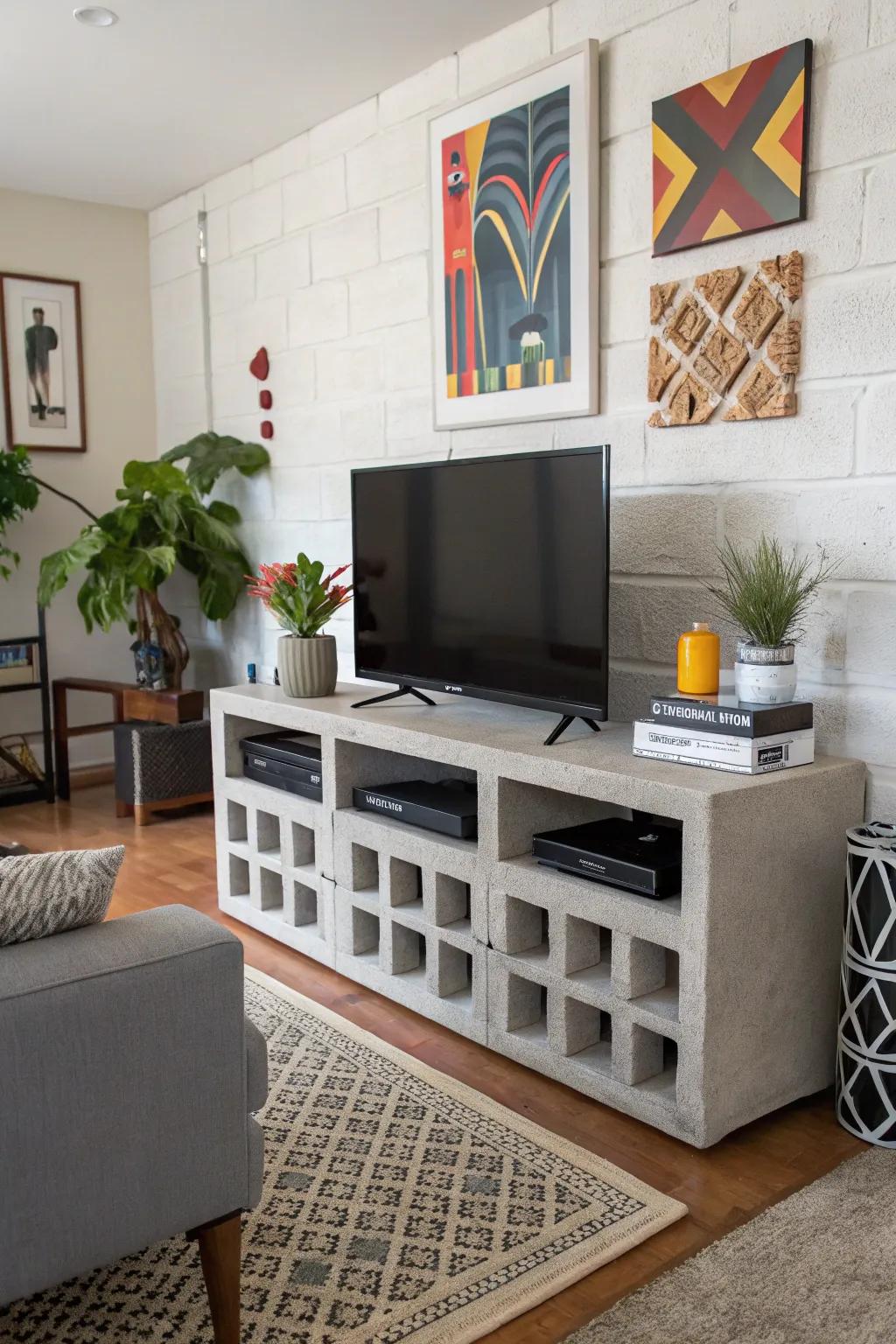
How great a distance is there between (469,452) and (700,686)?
4.12 feet

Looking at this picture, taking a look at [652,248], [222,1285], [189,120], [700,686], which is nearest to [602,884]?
[700,686]

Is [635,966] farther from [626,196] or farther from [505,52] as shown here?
[505,52]

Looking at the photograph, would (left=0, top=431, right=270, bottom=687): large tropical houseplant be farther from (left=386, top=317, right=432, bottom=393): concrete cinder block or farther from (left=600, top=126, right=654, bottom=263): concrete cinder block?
(left=600, top=126, right=654, bottom=263): concrete cinder block

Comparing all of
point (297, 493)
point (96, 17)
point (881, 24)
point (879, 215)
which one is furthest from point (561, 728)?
point (96, 17)

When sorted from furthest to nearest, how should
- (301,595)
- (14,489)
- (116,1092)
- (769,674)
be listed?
(14,489)
(301,595)
(769,674)
(116,1092)

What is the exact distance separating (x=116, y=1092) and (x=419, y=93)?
9.75 feet

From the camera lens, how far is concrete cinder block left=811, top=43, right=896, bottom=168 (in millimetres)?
2133

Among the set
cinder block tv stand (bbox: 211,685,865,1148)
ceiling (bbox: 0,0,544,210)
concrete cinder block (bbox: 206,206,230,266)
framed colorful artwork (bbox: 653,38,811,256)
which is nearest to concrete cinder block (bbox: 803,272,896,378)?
framed colorful artwork (bbox: 653,38,811,256)

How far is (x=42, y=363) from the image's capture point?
15.4 feet

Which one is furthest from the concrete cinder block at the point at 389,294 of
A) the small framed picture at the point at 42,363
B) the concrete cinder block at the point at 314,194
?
the small framed picture at the point at 42,363

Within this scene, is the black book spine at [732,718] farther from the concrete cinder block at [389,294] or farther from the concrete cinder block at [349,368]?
the concrete cinder block at [349,368]

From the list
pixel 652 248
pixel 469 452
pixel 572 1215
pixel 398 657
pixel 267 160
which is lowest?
pixel 572 1215

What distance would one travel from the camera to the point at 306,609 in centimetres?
305

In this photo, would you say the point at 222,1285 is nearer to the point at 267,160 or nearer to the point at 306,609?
the point at 306,609
